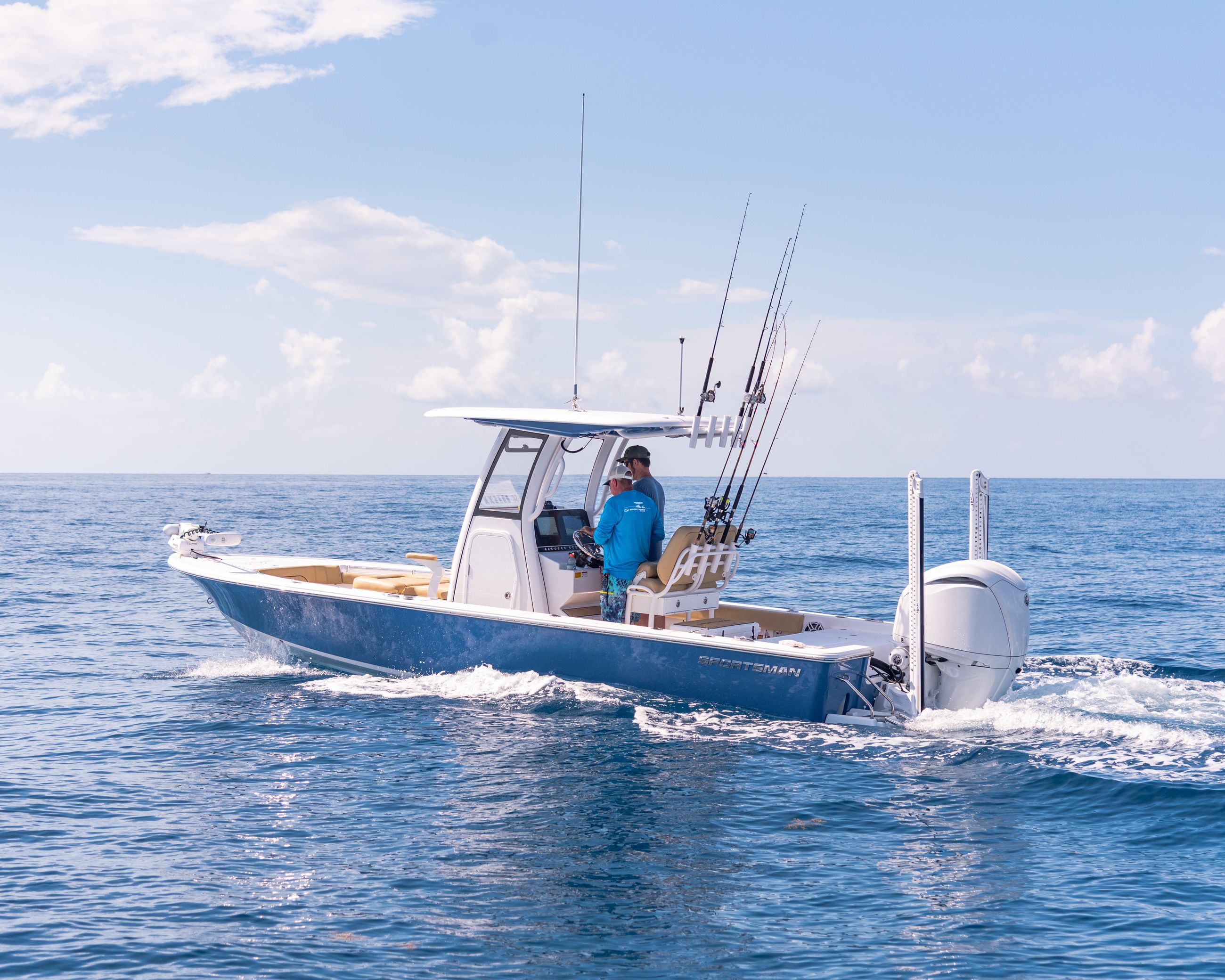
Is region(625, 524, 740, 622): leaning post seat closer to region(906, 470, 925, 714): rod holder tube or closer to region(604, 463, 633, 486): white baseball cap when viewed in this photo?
region(604, 463, 633, 486): white baseball cap

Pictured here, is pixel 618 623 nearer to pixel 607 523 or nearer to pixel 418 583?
pixel 607 523

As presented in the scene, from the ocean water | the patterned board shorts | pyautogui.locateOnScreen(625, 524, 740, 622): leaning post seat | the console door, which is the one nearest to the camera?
the ocean water

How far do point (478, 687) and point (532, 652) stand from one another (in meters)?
0.69

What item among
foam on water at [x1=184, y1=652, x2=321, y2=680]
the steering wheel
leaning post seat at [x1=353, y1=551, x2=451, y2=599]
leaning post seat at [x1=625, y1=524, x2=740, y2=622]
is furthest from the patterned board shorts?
foam on water at [x1=184, y1=652, x2=321, y2=680]

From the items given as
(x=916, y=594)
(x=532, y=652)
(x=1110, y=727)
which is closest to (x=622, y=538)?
(x=532, y=652)

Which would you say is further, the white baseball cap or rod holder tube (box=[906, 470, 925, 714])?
the white baseball cap

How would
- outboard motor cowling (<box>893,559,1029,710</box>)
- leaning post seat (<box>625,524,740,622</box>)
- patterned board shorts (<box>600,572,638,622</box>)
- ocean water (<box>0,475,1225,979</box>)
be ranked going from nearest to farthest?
ocean water (<box>0,475,1225,979</box>)
outboard motor cowling (<box>893,559,1029,710</box>)
leaning post seat (<box>625,524,740,622</box>)
patterned board shorts (<box>600,572,638,622</box>)

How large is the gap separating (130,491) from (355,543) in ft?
269

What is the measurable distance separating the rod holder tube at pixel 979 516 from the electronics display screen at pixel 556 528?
3.66 meters

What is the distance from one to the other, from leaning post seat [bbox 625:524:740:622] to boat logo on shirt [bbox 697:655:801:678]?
0.79 metres

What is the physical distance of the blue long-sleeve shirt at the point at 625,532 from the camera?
968 cm

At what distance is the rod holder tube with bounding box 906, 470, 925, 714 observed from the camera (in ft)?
26.8

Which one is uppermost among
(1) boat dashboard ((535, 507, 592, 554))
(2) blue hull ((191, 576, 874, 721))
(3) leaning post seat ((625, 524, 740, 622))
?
(1) boat dashboard ((535, 507, 592, 554))

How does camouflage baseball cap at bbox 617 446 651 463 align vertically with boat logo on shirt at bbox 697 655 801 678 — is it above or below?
above
